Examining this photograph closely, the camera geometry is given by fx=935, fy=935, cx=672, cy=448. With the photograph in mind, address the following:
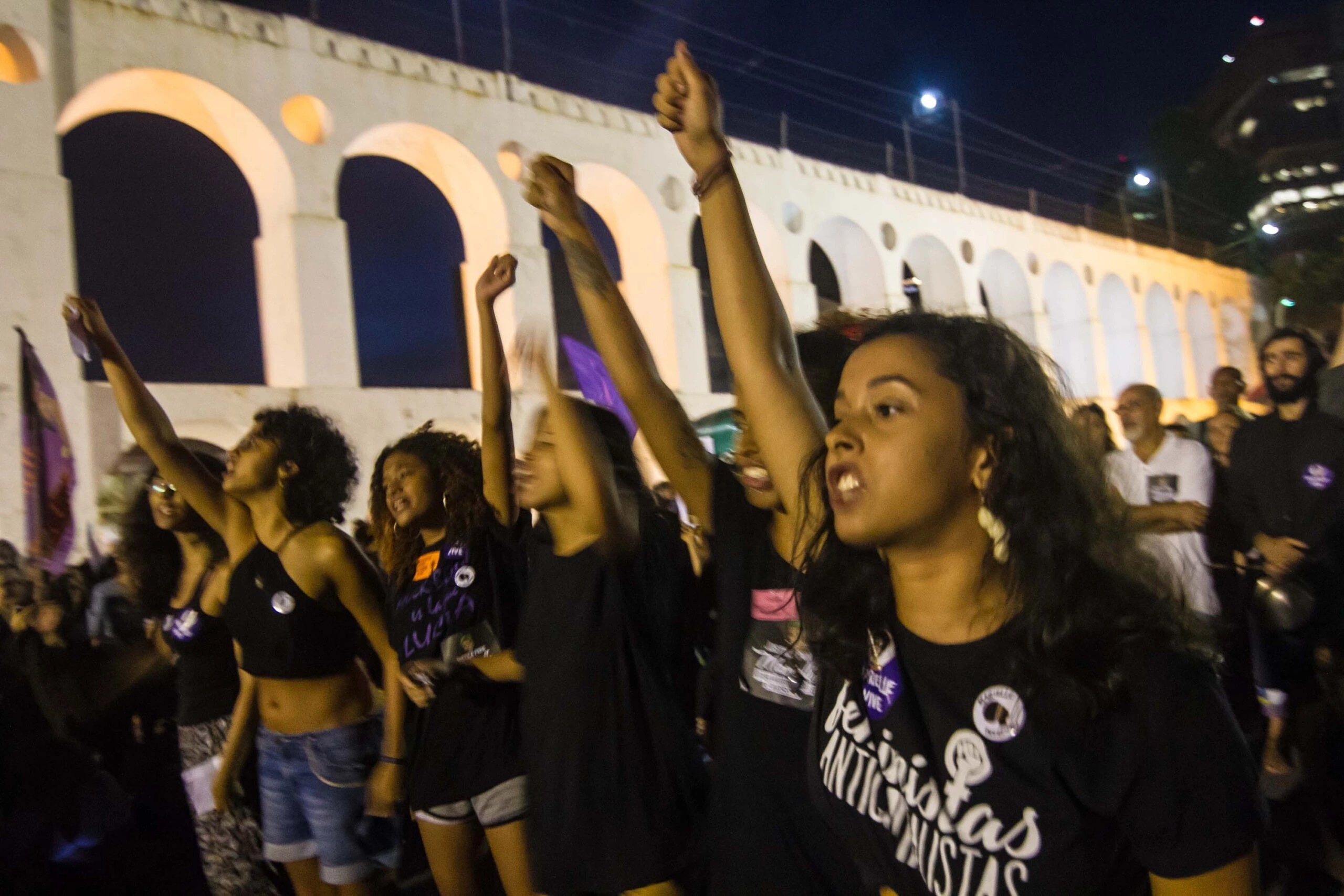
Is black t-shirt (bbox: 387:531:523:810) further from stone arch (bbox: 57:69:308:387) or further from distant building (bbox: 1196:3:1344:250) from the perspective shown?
distant building (bbox: 1196:3:1344:250)

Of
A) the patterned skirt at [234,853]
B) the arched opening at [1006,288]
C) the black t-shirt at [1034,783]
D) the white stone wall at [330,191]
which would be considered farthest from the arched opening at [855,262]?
the black t-shirt at [1034,783]

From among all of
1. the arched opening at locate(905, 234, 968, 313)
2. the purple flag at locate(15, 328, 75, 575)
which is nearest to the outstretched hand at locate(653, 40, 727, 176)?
the purple flag at locate(15, 328, 75, 575)

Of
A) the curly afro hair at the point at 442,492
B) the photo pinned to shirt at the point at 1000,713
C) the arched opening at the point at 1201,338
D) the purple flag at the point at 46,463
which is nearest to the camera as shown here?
the photo pinned to shirt at the point at 1000,713

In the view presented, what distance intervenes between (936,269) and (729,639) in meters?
18.1

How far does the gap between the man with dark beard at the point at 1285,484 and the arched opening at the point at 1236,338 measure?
91.0ft

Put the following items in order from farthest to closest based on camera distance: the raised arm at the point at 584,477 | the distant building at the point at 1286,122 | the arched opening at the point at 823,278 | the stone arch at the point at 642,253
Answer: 1. the distant building at the point at 1286,122
2. the arched opening at the point at 823,278
3. the stone arch at the point at 642,253
4. the raised arm at the point at 584,477

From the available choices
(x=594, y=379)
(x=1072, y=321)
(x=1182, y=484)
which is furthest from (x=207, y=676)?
(x=1072, y=321)

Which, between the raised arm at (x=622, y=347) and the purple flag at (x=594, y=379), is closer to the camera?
the raised arm at (x=622, y=347)

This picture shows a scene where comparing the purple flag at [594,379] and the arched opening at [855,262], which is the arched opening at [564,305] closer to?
the arched opening at [855,262]

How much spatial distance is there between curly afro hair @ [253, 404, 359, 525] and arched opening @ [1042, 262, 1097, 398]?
2115 cm

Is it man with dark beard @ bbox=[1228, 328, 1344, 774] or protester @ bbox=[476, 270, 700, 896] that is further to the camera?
man with dark beard @ bbox=[1228, 328, 1344, 774]

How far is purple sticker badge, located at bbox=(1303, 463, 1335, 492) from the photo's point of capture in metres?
3.72

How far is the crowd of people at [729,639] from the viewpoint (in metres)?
1.21

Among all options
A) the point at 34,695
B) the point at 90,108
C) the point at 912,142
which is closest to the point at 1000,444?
the point at 34,695
